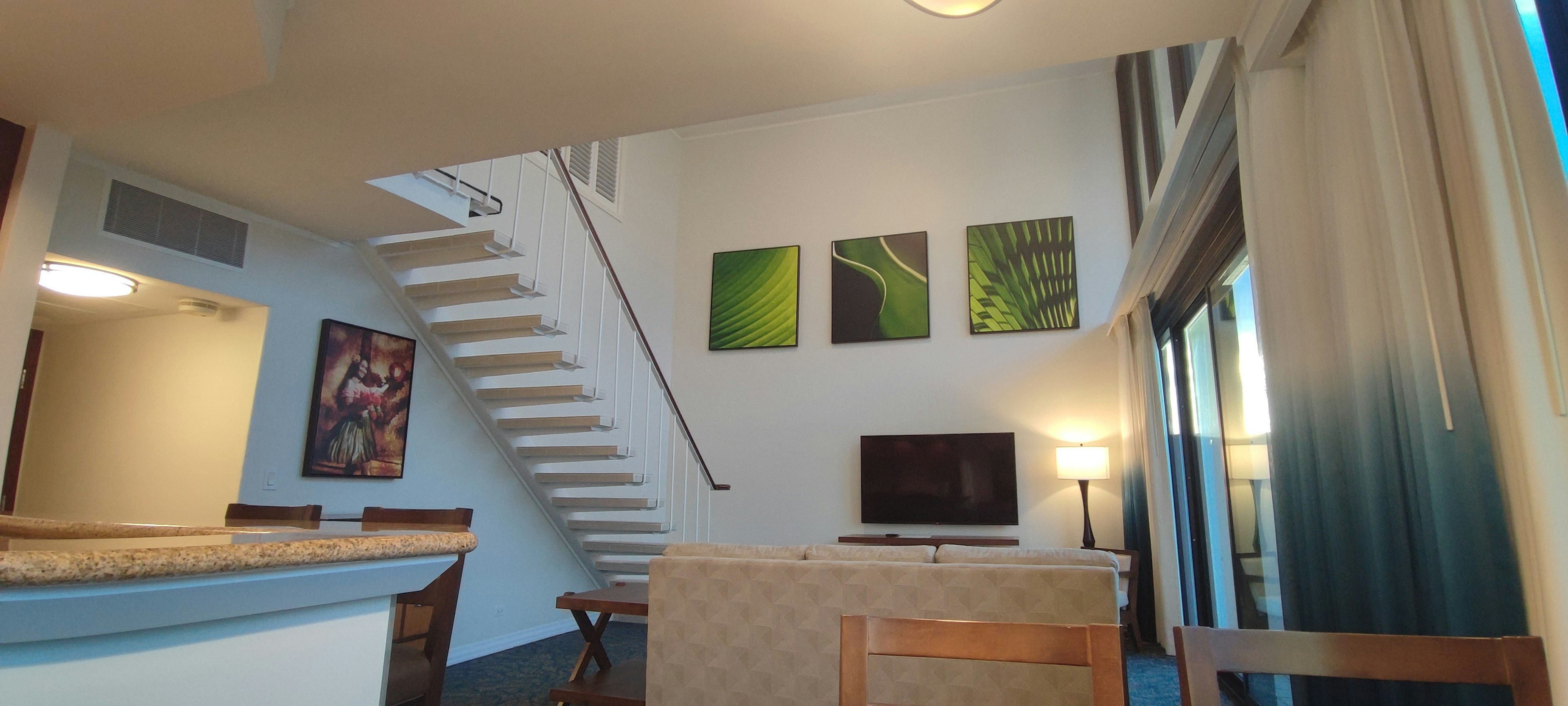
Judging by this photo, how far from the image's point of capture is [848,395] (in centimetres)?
721

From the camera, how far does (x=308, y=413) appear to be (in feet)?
13.6

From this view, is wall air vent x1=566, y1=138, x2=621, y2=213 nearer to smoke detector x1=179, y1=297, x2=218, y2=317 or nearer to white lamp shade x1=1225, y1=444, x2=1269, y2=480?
smoke detector x1=179, y1=297, x2=218, y2=317

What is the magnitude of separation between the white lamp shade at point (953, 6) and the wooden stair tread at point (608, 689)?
2.73 metres

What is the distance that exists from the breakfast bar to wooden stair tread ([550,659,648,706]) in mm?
2295

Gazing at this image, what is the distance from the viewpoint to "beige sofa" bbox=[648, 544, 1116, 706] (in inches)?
106

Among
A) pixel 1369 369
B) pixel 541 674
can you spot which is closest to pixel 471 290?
pixel 541 674

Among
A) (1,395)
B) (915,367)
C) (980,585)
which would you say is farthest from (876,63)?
(915,367)

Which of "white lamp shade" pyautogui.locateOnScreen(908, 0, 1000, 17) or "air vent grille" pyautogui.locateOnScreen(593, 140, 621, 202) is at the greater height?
"air vent grille" pyautogui.locateOnScreen(593, 140, 621, 202)

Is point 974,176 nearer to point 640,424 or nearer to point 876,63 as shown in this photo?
point 640,424

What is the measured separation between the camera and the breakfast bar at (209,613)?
75 cm

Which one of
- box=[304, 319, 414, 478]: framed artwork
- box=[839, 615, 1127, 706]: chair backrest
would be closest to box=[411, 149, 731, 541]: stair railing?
box=[304, 319, 414, 478]: framed artwork

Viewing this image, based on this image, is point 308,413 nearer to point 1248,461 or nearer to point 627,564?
point 627,564

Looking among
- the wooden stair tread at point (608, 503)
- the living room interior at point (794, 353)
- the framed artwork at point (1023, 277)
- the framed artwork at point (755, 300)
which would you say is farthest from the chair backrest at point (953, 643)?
the framed artwork at point (755, 300)

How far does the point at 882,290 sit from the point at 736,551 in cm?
442
